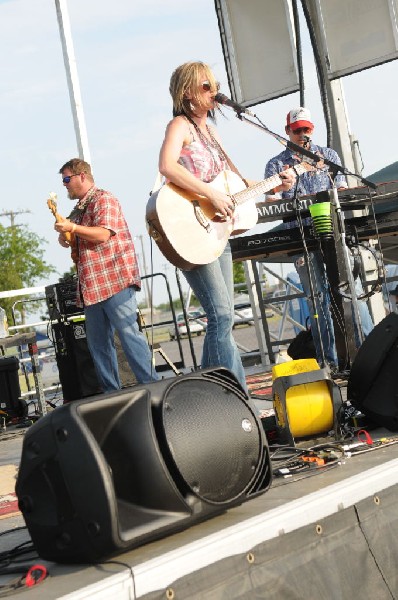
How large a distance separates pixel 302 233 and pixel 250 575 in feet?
11.2

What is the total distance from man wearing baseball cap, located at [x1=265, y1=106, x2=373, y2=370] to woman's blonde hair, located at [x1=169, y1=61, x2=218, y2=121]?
5.35ft

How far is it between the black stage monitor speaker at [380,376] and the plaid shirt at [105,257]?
1766 mm

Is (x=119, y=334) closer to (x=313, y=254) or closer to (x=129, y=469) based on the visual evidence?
(x=313, y=254)

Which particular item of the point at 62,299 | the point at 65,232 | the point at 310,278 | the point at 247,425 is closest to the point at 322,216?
the point at 310,278

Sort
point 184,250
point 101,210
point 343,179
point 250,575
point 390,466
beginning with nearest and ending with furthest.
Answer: point 250,575, point 390,466, point 184,250, point 101,210, point 343,179

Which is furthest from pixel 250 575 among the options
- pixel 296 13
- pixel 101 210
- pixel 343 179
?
pixel 296 13

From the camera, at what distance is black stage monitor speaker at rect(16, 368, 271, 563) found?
2.33 metres

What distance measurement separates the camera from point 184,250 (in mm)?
4336

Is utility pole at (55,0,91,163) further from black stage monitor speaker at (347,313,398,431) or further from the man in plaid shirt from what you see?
black stage monitor speaker at (347,313,398,431)

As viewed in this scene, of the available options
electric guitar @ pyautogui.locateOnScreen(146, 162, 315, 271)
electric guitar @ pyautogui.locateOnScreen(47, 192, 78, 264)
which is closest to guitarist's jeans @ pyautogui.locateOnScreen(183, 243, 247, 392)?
electric guitar @ pyautogui.locateOnScreen(146, 162, 315, 271)

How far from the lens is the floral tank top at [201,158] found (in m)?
4.46

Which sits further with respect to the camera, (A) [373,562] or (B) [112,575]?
(A) [373,562]

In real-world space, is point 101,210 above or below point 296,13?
below

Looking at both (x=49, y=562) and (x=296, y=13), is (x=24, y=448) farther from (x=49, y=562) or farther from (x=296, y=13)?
(x=296, y=13)
